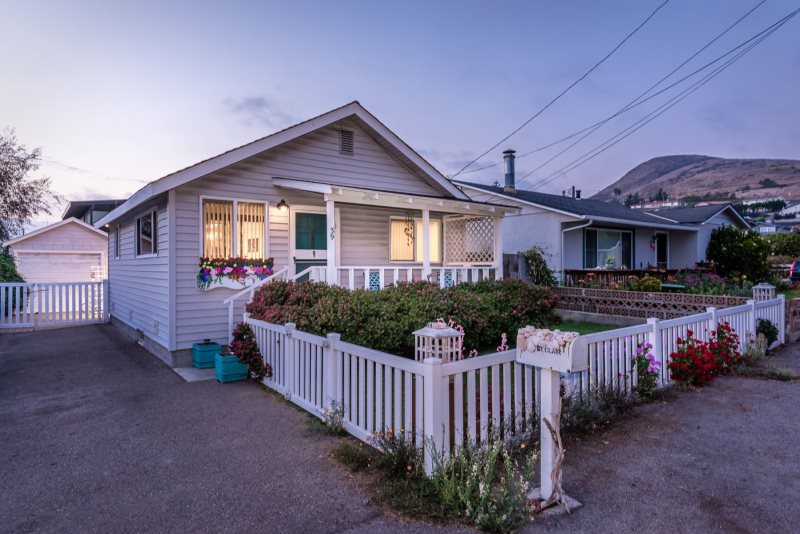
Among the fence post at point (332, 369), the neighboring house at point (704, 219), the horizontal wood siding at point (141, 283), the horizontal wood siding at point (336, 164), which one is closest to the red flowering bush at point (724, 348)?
the fence post at point (332, 369)

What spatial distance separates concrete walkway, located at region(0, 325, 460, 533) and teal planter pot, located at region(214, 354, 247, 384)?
0.61ft

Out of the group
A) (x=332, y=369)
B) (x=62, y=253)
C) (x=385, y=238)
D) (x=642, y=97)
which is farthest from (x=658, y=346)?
(x=62, y=253)

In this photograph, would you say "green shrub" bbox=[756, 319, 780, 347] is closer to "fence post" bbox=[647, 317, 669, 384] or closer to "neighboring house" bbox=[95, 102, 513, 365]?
"fence post" bbox=[647, 317, 669, 384]

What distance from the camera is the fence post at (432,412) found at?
3.15 metres

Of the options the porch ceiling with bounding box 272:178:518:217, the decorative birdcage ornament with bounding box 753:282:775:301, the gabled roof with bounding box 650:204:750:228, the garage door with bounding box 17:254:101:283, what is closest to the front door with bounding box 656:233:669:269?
the gabled roof with bounding box 650:204:750:228

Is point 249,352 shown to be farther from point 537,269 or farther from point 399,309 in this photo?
point 537,269

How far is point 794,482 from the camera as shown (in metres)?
3.24

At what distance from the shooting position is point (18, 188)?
17656 millimetres

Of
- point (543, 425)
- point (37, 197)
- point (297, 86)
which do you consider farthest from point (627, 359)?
point (37, 197)

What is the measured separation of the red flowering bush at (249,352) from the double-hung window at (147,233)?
A: 343cm

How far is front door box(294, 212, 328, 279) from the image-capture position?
9250 mm

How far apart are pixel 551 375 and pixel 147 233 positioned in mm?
9158

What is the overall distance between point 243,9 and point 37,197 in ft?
44.1

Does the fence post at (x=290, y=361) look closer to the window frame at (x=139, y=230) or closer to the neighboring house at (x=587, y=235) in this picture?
the window frame at (x=139, y=230)
